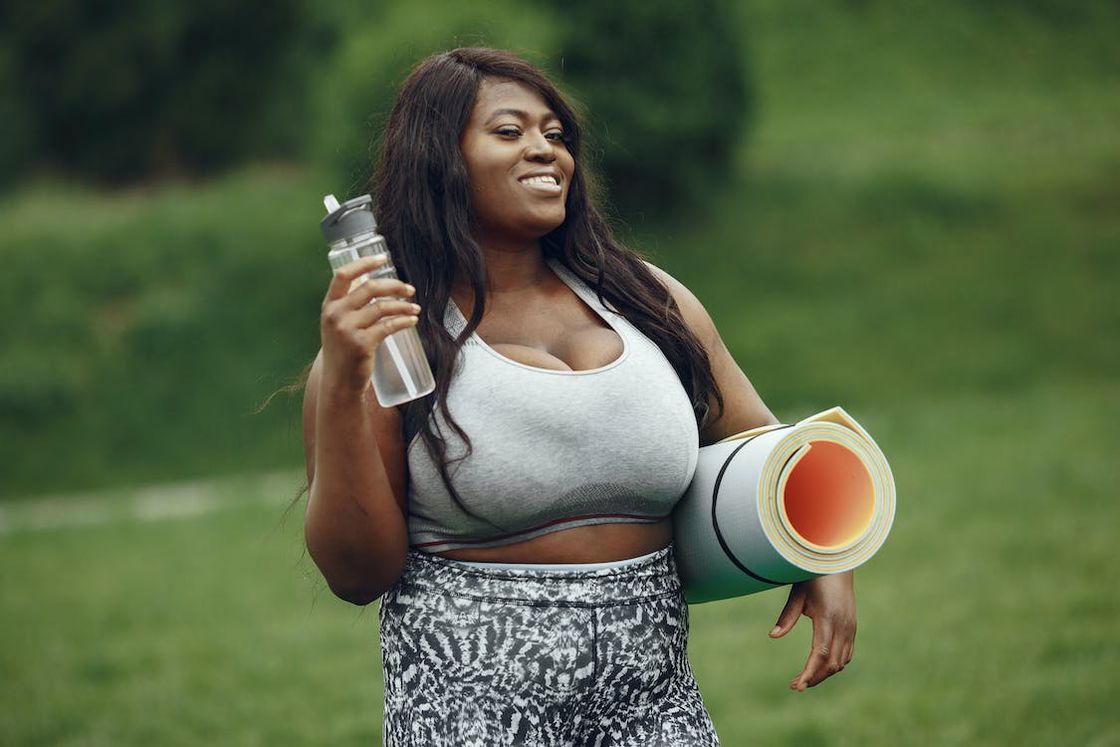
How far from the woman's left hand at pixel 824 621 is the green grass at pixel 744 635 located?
151 centimetres

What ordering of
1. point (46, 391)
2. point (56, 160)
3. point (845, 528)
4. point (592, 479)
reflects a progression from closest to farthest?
point (592, 479) < point (845, 528) < point (46, 391) < point (56, 160)

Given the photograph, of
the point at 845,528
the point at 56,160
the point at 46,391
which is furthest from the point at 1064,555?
the point at 56,160

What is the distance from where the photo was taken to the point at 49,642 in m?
7.43

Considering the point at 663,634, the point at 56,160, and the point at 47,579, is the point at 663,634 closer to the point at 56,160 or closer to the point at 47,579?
the point at 47,579

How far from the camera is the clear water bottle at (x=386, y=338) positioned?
2217 mm

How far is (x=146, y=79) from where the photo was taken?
84.7 ft

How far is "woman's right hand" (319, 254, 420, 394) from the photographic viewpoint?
7.00ft

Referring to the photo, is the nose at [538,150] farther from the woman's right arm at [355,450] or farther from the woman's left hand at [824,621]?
the woman's left hand at [824,621]

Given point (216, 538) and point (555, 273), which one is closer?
point (555, 273)

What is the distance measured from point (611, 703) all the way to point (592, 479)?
42cm

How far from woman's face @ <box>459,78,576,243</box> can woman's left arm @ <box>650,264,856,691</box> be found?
1.07 feet

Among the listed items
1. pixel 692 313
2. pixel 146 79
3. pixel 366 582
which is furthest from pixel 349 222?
pixel 146 79

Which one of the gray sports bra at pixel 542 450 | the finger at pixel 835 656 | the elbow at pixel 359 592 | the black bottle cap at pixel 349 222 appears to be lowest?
the finger at pixel 835 656

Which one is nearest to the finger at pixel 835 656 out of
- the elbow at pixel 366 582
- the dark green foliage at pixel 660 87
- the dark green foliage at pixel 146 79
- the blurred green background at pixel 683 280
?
the elbow at pixel 366 582
